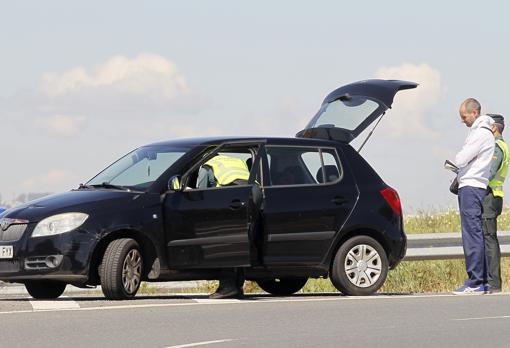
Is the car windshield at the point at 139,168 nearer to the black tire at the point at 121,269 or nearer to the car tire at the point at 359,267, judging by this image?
the black tire at the point at 121,269

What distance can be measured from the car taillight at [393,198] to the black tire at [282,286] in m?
1.71

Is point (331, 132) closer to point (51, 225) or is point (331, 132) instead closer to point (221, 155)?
point (221, 155)

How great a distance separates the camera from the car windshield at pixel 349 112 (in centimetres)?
1509

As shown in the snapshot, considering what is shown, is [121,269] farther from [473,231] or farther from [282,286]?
[473,231]

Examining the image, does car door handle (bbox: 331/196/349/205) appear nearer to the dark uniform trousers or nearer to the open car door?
the open car door

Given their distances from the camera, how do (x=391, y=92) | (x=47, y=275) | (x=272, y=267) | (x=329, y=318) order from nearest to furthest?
1. (x=329, y=318)
2. (x=47, y=275)
3. (x=272, y=267)
4. (x=391, y=92)

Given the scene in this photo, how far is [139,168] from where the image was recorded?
13984mm

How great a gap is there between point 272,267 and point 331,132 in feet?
6.72

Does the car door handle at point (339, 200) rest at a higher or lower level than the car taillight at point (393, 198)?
higher

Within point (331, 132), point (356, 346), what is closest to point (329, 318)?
point (356, 346)

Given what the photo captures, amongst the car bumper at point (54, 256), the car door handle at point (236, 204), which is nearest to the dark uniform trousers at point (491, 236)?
the car door handle at point (236, 204)

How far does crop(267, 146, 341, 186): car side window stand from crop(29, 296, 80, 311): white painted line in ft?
8.58

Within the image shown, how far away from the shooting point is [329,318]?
1147cm

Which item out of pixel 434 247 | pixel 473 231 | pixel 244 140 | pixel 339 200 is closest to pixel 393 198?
A: pixel 339 200
